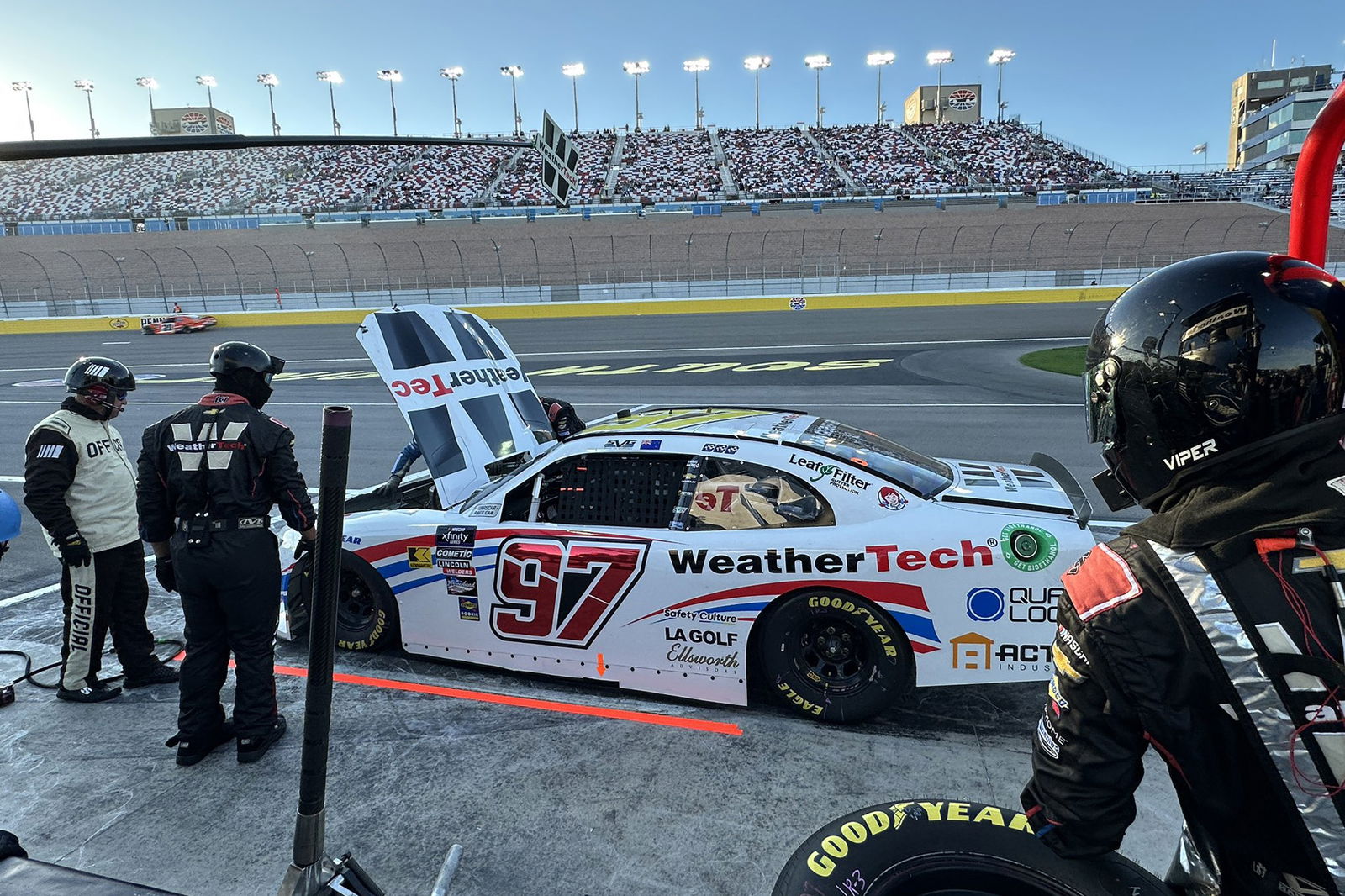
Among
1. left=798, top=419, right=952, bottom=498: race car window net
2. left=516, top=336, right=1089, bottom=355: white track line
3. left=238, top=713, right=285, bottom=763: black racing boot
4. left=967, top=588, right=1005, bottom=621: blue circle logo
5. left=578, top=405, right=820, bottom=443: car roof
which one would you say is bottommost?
left=238, top=713, right=285, bottom=763: black racing boot

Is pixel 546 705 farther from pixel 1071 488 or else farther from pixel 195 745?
pixel 1071 488

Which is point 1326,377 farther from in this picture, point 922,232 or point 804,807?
point 922,232

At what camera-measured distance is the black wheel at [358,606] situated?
453 cm

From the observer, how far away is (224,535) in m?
3.66

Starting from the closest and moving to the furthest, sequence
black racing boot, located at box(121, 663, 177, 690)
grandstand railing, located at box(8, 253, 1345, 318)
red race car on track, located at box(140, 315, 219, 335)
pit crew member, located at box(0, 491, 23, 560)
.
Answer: pit crew member, located at box(0, 491, 23, 560)
black racing boot, located at box(121, 663, 177, 690)
red race car on track, located at box(140, 315, 219, 335)
grandstand railing, located at box(8, 253, 1345, 318)

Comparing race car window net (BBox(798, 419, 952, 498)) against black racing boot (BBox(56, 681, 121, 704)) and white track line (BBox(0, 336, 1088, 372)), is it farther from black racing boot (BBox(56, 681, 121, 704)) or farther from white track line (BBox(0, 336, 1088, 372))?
white track line (BBox(0, 336, 1088, 372))

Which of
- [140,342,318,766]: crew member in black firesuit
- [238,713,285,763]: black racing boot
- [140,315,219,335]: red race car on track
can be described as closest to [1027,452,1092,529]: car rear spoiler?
[140,342,318,766]: crew member in black firesuit

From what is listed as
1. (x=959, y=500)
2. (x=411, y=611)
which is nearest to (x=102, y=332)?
(x=411, y=611)

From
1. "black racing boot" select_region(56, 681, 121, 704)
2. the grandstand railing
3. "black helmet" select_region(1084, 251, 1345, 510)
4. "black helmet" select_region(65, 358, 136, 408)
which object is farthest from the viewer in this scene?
the grandstand railing

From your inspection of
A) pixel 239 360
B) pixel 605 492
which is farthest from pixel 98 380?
pixel 605 492

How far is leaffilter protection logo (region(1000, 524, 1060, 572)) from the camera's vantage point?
3496mm

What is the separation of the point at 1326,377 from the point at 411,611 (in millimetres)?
4218

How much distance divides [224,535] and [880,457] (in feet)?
10.7

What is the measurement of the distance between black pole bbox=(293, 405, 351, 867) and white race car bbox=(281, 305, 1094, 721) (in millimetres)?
2178
